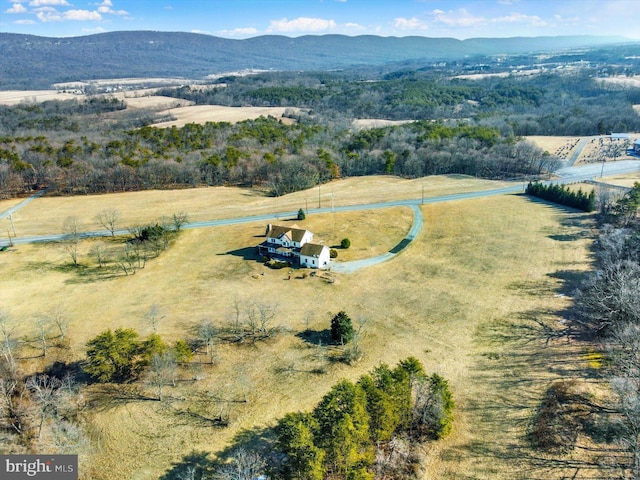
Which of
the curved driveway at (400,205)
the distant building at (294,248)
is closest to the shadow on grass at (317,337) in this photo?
the curved driveway at (400,205)

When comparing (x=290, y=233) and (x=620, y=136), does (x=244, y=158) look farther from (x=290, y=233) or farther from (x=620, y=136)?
(x=620, y=136)

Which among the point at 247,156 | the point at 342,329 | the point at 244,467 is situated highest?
the point at 247,156

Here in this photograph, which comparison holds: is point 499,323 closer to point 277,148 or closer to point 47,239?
point 47,239

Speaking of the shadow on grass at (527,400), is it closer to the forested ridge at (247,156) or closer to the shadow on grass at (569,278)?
the shadow on grass at (569,278)

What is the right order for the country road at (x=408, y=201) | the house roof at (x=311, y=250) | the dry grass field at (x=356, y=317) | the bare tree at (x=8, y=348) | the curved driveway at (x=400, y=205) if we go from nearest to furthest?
the dry grass field at (x=356, y=317) → the bare tree at (x=8, y=348) → the house roof at (x=311, y=250) → the curved driveway at (x=400, y=205) → the country road at (x=408, y=201)

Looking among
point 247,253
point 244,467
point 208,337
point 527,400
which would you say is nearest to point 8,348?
point 208,337

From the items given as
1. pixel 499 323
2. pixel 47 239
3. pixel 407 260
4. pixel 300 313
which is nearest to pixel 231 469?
pixel 300 313

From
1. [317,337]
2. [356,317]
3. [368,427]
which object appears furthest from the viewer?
[356,317]

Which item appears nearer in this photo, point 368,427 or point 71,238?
point 368,427
